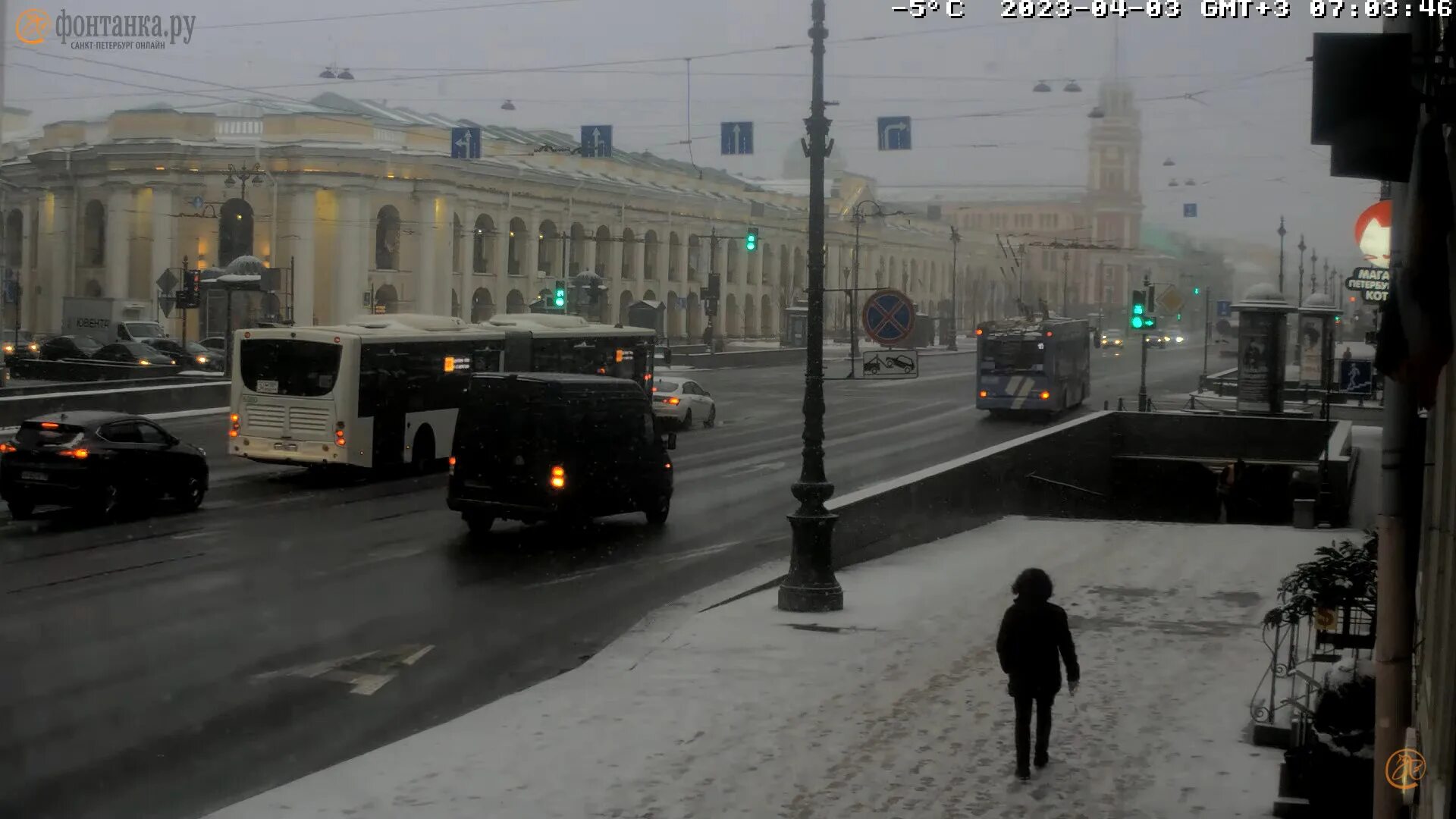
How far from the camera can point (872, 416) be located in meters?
47.1

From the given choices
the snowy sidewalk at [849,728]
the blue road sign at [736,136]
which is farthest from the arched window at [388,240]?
the snowy sidewalk at [849,728]

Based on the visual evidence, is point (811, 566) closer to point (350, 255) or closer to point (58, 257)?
point (350, 255)

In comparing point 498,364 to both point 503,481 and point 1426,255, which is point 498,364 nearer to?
point 503,481

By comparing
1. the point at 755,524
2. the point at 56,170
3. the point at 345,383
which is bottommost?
the point at 755,524

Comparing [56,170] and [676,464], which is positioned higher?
[56,170]

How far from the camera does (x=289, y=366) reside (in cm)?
2678

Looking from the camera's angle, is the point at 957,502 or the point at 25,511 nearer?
the point at 25,511

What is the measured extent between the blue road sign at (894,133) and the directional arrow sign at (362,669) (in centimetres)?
2379

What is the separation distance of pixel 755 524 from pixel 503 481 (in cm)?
453

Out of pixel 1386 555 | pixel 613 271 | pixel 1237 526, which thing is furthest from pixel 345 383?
pixel 613 271

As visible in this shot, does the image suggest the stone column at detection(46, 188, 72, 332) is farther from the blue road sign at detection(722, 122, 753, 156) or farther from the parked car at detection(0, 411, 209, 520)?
the parked car at detection(0, 411, 209, 520)

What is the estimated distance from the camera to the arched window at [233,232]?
261 feet

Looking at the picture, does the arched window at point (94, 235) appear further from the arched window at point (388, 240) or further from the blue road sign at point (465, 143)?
the blue road sign at point (465, 143)

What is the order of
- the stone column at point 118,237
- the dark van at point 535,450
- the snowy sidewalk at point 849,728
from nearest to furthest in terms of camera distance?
the snowy sidewalk at point 849,728
the dark van at point 535,450
the stone column at point 118,237
